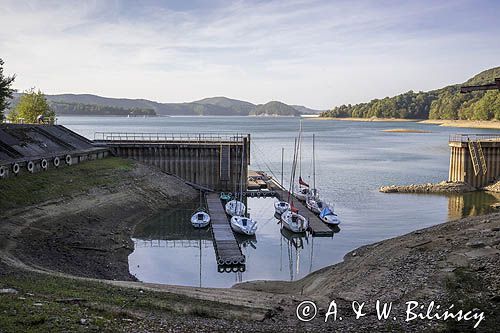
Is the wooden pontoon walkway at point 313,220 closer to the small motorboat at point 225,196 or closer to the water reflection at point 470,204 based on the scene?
the small motorboat at point 225,196

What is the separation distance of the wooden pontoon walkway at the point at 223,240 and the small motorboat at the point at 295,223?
4769mm

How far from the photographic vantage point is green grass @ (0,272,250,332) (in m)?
13.4

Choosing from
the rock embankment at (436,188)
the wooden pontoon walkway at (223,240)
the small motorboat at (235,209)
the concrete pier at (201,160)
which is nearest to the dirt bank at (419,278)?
the wooden pontoon walkway at (223,240)

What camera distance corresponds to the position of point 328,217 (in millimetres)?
41688

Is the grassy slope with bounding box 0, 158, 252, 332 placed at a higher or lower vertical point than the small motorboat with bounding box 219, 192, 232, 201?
higher

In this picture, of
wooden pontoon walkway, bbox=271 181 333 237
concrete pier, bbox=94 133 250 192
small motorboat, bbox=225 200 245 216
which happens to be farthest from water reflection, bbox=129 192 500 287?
concrete pier, bbox=94 133 250 192

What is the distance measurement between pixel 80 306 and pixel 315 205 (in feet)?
108

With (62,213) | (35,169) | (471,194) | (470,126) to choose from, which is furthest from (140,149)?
(470,126)

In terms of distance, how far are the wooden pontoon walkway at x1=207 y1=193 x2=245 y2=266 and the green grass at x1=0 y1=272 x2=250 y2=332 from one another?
11550 millimetres

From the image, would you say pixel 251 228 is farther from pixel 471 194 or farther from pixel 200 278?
pixel 471 194

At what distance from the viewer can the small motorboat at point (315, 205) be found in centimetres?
4559

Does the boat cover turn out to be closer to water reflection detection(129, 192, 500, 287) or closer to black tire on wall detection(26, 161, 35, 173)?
water reflection detection(129, 192, 500, 287)

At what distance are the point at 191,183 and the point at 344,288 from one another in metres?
34.7

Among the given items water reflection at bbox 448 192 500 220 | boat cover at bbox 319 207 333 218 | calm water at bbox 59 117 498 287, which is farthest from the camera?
water reflection at bbox 448 192 500 220
